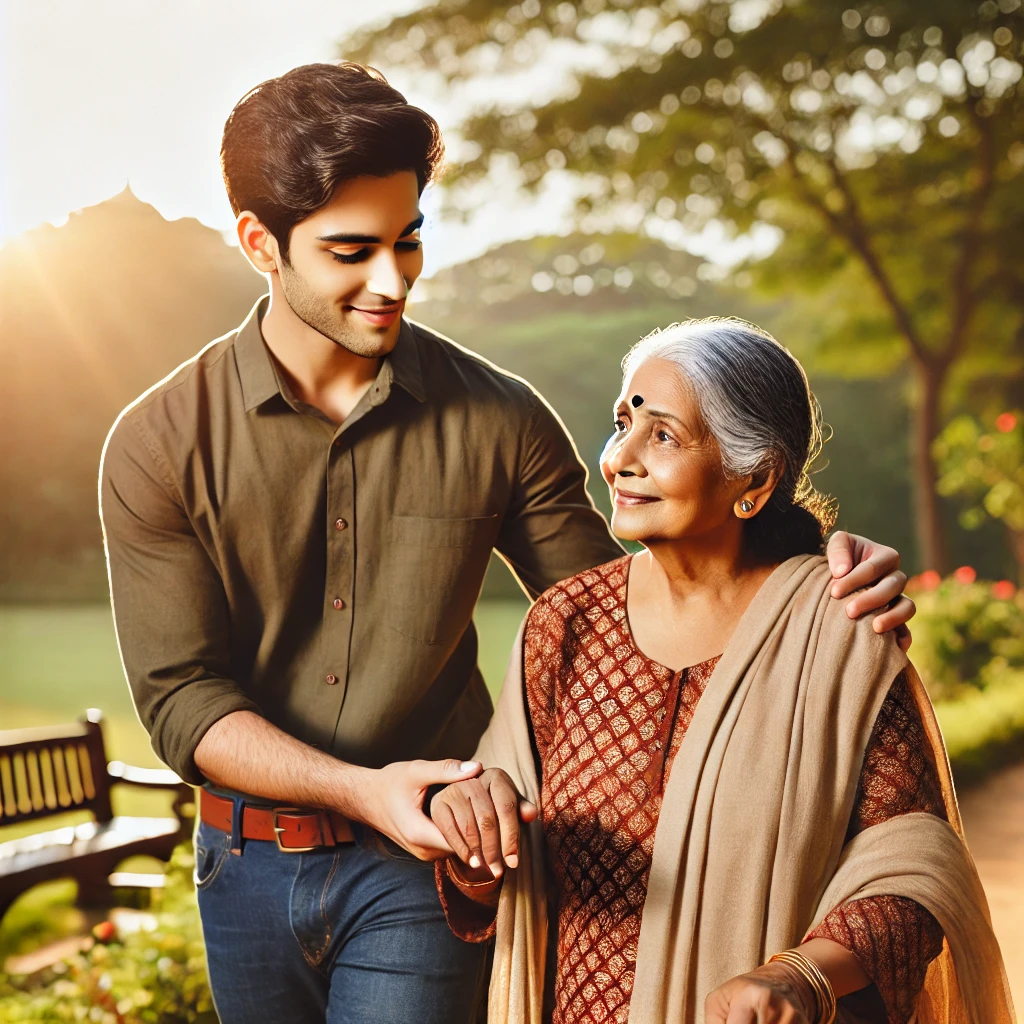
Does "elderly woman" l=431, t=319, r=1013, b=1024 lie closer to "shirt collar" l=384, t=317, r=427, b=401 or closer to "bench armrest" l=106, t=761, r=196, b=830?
"shirt collar" l=384, t=317, r=427, b=401

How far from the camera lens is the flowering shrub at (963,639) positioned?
23.8ft

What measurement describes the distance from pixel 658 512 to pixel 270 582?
0.79 m

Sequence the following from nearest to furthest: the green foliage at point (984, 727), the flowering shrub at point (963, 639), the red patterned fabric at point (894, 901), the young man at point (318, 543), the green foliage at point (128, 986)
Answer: the red patterned fabric at point (894, 901) < the young man at point (318, 543) < the green foliage at point (128, 986) < the green foliage at point (984, 727) < the flowering shrub at point (963, 639)

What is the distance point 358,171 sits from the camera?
2107 millimetres

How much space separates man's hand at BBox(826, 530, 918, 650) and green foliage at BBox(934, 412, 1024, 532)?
6.24 meters

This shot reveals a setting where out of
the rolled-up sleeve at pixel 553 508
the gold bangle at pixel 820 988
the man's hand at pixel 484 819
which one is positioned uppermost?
the rolled-up sleeve at pixel 553 508

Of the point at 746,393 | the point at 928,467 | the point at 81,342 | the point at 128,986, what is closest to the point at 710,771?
the point at 746,393

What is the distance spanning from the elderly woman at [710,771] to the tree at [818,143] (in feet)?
18.1

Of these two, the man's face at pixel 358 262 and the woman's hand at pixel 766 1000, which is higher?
the man's face at pixel 358 262

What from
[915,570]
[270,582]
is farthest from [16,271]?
[915,570]

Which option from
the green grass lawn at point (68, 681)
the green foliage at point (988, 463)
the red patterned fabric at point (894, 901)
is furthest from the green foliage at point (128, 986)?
the green foliage at point (988, 463)

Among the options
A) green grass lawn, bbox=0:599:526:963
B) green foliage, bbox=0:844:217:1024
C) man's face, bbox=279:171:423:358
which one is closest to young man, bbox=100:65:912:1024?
man's face, bbox=279:171:423:358

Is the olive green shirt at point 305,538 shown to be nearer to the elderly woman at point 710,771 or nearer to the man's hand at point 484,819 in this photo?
the elderly woman at point 710,771

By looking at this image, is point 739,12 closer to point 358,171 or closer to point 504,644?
point 504,644
